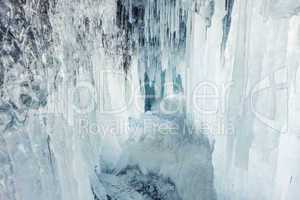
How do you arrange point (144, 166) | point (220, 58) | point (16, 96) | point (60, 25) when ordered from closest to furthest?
1. point (16, 96)
2. point (60, 25)
3. point (220, 58)
4. point (144, 166)

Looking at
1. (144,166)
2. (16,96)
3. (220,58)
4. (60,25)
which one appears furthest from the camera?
(144,166)

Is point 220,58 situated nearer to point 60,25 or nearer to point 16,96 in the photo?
point 60,25

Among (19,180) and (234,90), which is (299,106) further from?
(19,180)

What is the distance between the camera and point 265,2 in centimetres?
98

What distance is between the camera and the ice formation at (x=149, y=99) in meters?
0.92

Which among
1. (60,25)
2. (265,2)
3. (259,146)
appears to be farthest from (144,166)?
(265,2)

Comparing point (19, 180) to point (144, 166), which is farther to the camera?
point (144, 166)

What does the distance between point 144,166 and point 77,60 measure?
2.21 ft

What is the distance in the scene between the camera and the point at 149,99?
4.25 feet

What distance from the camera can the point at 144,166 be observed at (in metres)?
1.38

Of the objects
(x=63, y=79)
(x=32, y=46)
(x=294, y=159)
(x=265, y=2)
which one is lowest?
(x=294, y=159)

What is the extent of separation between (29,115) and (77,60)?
0.31m

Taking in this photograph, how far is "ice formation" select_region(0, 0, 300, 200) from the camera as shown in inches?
36.2

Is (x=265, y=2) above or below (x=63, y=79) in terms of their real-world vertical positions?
above
